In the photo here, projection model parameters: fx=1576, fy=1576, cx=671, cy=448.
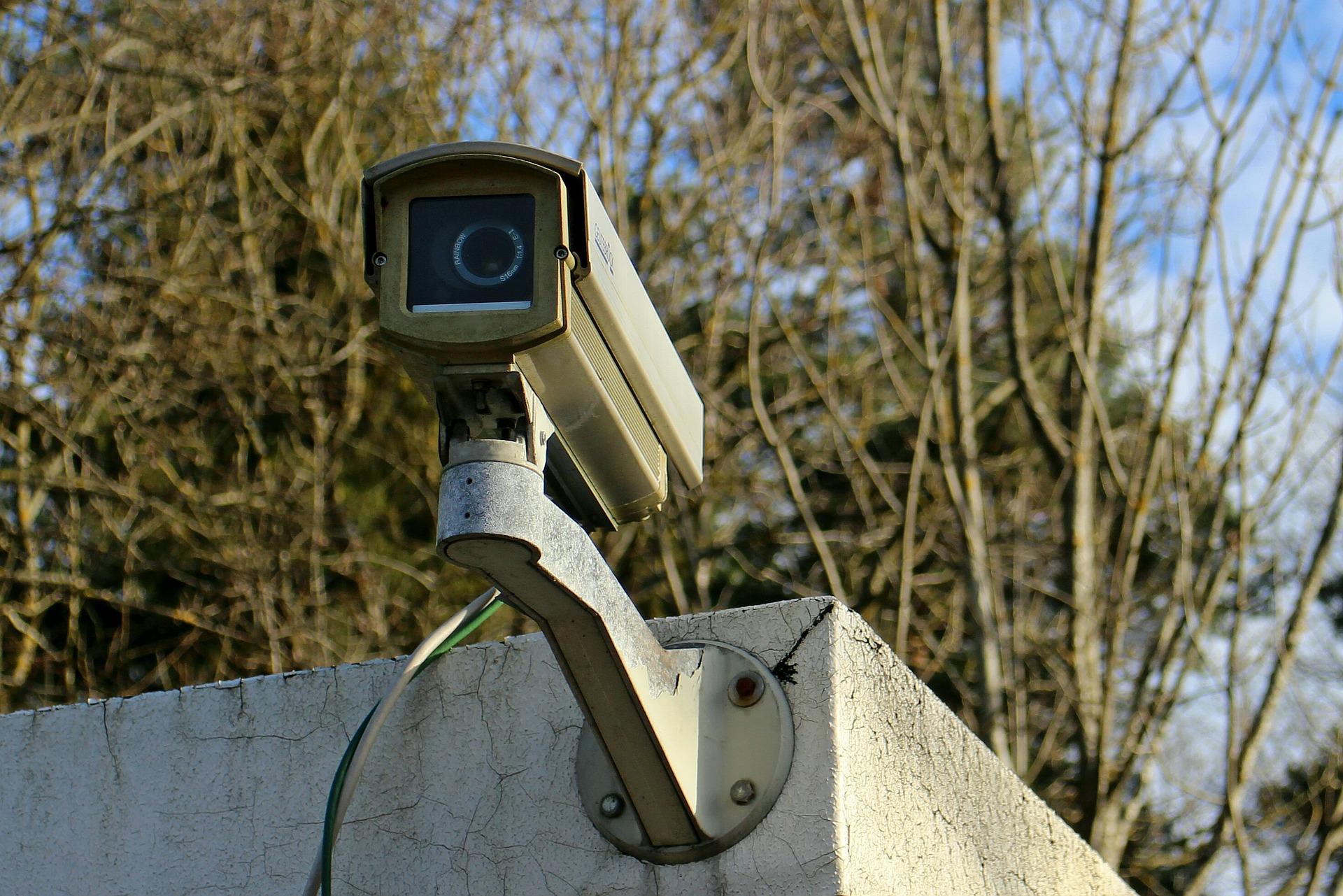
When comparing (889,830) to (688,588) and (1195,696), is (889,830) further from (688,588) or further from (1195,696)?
(688,588)

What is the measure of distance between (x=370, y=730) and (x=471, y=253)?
0.61m

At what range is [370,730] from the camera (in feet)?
5.66

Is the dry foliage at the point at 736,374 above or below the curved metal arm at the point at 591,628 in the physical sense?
above

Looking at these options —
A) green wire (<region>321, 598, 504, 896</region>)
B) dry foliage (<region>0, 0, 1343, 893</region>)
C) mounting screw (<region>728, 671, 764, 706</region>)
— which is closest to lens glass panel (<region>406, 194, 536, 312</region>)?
green wire (<region>321, 598, 504, 896</region>)

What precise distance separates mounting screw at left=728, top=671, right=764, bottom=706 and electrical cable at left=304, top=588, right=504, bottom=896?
282 mm

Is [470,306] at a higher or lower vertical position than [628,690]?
higher

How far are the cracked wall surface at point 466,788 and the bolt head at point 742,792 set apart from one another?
3 centimetres

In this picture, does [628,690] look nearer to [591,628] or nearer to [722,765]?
[591,628]

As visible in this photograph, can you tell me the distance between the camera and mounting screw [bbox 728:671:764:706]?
67.4 inches

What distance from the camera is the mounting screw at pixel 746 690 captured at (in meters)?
1.71

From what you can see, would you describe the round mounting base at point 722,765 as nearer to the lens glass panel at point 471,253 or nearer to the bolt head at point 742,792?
the bolt head at point 742,792

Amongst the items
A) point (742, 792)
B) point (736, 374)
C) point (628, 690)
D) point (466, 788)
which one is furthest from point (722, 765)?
point (736, 374)

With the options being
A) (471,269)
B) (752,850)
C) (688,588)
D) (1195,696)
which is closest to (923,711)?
(752,850)

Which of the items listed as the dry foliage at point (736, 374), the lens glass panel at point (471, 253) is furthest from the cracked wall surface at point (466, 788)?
the dry foliage at point (736, 374)
